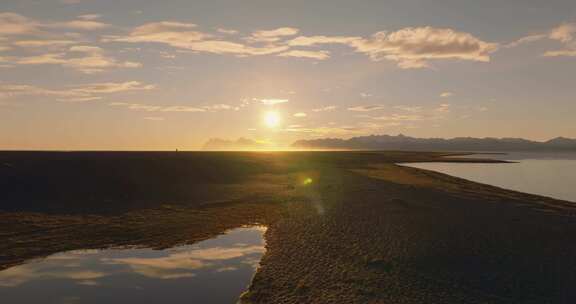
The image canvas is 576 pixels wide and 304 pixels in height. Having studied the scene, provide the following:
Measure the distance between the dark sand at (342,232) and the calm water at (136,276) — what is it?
1.29m

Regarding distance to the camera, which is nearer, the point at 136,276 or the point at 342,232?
the point at 136,276

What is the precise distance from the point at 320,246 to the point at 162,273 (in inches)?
359

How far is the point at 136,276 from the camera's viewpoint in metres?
18.2

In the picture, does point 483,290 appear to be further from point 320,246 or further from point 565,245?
point 565,245

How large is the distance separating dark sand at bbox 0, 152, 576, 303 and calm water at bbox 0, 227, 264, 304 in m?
1.29

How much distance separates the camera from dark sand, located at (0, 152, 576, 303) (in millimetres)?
16875

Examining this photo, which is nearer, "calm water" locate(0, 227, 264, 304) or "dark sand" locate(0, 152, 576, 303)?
"calm water" locate(0, 227, 264, 304)

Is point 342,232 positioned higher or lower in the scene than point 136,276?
higher

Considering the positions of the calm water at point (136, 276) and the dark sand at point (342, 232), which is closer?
the calm water at point (136, 276)

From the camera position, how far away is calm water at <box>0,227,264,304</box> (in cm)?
1581

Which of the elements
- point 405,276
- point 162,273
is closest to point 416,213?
point 405,276

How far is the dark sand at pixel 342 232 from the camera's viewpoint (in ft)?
55.4

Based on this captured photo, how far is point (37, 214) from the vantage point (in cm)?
3173

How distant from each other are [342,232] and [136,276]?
13513 mm
